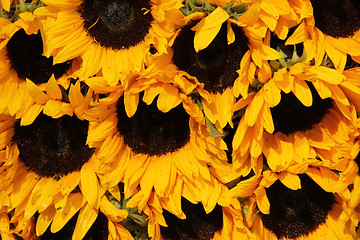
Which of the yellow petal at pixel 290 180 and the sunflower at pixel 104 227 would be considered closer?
the yellow petal at pixel 290 180

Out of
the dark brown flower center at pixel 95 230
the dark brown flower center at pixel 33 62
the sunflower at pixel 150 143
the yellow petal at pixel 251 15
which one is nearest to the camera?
the yellow petal at pixel 251 15

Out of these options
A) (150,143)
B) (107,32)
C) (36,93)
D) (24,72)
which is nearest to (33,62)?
(24,72)

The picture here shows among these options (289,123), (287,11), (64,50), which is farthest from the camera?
(289,123)

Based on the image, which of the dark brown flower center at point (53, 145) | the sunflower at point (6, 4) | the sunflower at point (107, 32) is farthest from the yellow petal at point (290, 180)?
the sunflower at point (6, 4)

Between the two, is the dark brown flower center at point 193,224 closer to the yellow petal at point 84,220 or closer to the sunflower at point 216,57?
the yellow petal at point 84,220

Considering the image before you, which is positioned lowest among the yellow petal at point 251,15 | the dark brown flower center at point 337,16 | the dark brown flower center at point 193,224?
the dark brown flower center at point 193,224

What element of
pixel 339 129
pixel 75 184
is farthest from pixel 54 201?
pixel 339 129

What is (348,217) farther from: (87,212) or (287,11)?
(87,212)
